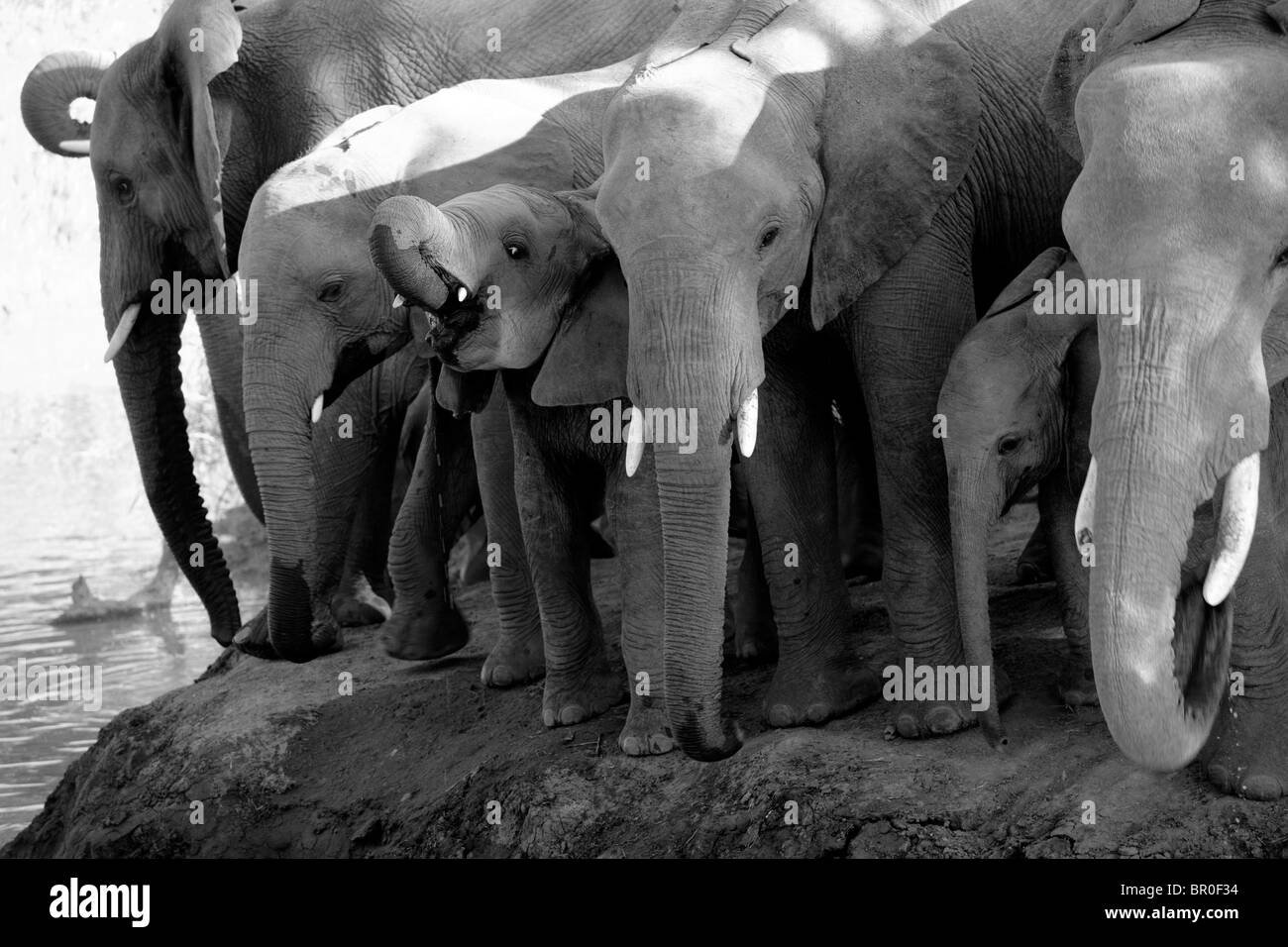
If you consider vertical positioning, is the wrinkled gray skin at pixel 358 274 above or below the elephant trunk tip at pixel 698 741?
above

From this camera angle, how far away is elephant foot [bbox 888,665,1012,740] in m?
5.51

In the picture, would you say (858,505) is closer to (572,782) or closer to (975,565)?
(572,782)

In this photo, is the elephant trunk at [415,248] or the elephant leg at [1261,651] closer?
the elephant leg at [1261,651]

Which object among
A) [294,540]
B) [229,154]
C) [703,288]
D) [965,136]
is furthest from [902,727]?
[229,154]

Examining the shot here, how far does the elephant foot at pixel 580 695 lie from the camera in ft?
20.3

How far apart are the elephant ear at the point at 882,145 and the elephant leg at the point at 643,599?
0.71 meters

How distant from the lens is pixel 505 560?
6648 mm

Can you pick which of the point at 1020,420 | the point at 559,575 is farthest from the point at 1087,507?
the point at 559,575

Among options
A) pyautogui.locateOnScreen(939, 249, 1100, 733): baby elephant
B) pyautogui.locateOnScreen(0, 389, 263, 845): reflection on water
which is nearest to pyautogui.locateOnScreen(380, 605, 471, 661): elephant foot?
pyautogui.locateOnScreen(0, 389, 263, 845): reflection on water

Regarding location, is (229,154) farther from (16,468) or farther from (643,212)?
(16,468)

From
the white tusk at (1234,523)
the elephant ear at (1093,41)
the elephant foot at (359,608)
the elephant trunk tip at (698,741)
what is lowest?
the elephant foot at (359,608)

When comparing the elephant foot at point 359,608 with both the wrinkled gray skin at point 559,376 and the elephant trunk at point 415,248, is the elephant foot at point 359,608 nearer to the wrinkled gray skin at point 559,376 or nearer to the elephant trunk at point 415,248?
the wrinkled gray skin at point 559,376

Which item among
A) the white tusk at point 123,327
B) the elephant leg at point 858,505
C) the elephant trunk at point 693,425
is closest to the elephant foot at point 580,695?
the elephant trunk at point 693,425

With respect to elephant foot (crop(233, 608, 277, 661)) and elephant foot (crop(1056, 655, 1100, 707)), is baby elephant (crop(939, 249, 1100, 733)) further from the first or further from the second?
elephant foot (crop(233, 608, 277, 661))
